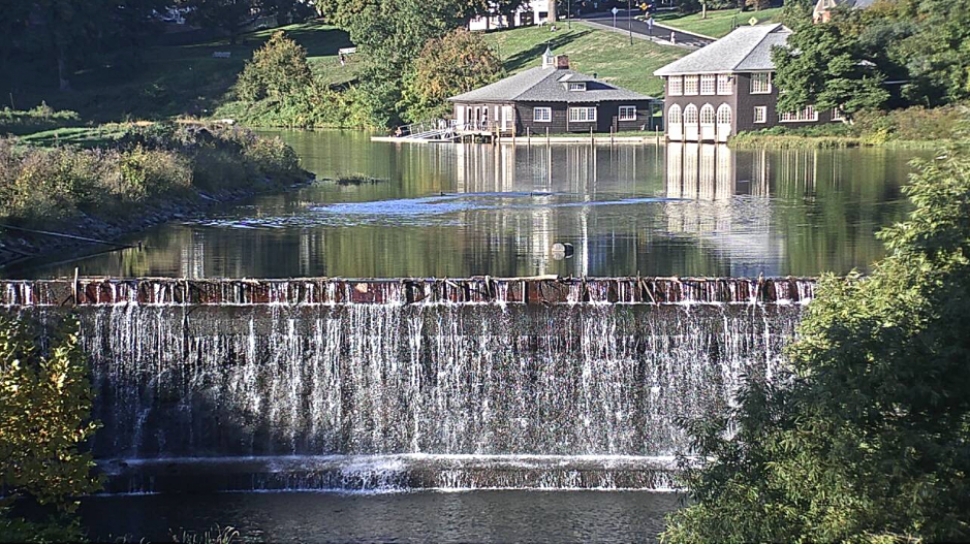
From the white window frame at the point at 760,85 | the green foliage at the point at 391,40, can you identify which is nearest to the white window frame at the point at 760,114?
the white window frame at the point at 760,85

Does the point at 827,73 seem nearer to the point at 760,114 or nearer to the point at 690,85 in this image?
the point at 760,114

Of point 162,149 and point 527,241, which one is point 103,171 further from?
point 527,241

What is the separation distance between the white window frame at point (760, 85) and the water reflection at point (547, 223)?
1668 cm

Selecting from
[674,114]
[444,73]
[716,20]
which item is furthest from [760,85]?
[716,20]

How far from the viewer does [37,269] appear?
35.5 m

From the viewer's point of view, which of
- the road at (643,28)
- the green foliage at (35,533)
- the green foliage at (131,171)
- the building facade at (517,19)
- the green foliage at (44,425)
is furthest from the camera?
the building facade at (517,19)

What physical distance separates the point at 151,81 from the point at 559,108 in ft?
140

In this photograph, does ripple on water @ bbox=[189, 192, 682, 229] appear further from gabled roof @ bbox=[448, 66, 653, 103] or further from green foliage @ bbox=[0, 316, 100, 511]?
gabled roof @ bbox=[448, 66, 653, 103]

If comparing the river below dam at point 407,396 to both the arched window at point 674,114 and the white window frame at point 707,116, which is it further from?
the arched window at point 674,114

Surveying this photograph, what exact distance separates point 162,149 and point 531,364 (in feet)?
104

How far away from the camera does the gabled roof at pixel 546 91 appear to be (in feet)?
319

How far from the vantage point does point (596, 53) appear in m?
123

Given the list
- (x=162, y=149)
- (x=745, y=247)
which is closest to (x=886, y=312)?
(x=745, y=247)

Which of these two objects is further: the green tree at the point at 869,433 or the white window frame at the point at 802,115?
the white window frame at the point at 802,115
